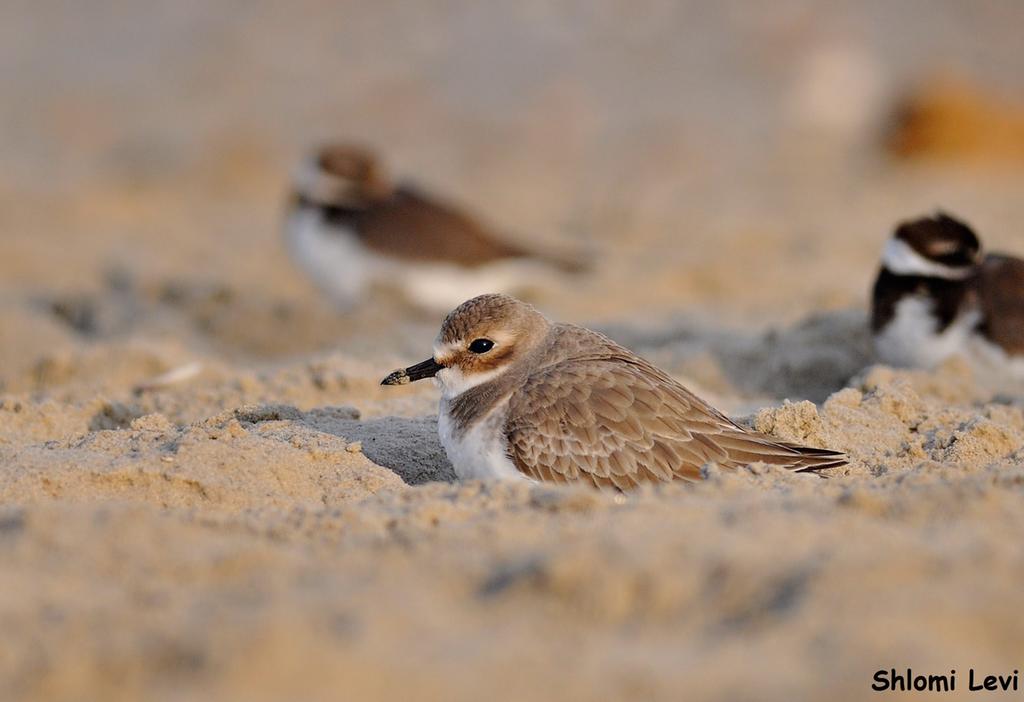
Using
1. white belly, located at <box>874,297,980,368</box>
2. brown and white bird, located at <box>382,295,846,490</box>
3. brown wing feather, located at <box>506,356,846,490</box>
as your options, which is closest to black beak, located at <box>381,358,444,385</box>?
brown and white bird, located at <box>382,295,846,490</box>

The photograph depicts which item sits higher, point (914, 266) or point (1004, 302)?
point (914, 266)

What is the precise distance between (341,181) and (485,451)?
613 centimetres

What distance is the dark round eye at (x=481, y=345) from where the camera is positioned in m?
4.84

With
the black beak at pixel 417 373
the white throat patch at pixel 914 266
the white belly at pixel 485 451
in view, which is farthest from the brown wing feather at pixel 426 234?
the white belly at pixel 485 451

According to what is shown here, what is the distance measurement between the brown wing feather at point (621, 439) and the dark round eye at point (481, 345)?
31cm

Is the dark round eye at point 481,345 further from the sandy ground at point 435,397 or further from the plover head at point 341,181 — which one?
the plover head at point 341,181

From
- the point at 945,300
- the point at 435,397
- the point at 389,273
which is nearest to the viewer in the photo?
the point at 435,397

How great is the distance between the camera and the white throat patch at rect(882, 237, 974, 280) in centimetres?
687

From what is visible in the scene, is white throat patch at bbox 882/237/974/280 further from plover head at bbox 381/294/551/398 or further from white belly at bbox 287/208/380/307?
white belly at bbox 287/208/380/307

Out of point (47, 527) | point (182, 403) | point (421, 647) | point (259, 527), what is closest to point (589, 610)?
point (421, 647)

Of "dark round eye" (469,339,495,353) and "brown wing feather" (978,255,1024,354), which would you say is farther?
"brown wing feather" (978,255,1024,354)

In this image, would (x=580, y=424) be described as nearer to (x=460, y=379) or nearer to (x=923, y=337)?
(x=460, y=379)

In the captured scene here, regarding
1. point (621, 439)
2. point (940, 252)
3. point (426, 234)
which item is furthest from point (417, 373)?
point (426, 234)

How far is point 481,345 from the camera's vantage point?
4844 mm
